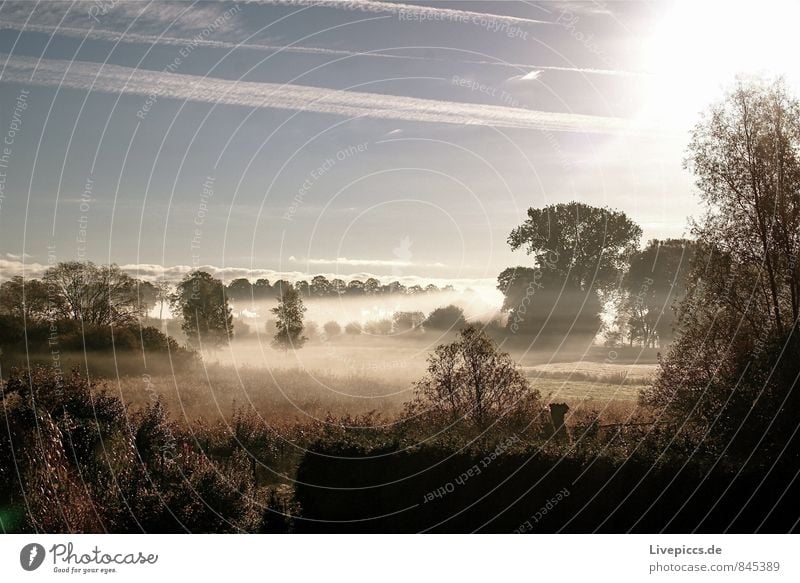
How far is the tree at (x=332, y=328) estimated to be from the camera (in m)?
36.3

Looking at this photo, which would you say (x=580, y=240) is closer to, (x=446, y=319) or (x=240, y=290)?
(x=446, y=319)

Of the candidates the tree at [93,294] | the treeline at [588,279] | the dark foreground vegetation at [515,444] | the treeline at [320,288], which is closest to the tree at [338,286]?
the treeline at [320,288]

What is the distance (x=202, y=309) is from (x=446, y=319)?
11.4m

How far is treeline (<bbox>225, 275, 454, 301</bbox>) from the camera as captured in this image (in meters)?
32.4

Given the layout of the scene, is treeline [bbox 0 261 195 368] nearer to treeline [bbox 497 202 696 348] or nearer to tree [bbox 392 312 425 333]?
tree [bbox 392 312 425 333]

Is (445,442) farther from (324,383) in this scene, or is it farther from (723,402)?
(324,383)

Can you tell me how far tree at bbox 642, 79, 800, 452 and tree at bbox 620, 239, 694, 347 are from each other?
18.4m

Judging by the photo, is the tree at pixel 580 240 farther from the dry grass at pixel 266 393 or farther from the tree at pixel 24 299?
the tree at pixel 24 299

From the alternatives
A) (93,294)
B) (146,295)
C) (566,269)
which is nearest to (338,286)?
(146,295)

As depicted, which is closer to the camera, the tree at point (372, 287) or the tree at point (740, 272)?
the tree at point (740, 272)

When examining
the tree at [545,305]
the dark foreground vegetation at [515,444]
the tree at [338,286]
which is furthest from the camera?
the tree at [545,305]

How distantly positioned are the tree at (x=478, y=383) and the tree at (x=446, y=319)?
39.0 feet

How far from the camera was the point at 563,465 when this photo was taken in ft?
55.4

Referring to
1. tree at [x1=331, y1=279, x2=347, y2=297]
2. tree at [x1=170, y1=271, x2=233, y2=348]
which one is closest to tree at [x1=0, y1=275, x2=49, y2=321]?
tree at [x1=170, y1=271, x2=233, y2=348]
